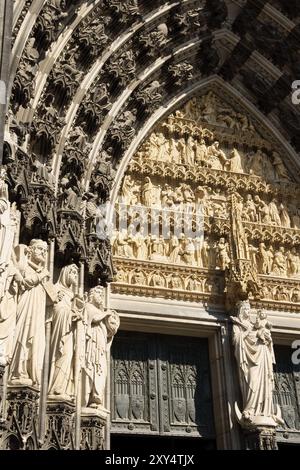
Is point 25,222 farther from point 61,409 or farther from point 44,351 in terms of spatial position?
point 61,409

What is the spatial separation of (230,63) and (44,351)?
6923mm

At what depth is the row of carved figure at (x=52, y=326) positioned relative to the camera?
5941mm

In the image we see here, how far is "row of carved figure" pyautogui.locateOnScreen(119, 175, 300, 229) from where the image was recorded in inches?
376

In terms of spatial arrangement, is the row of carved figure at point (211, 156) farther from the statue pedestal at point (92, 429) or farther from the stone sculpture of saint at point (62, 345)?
the statue pedestal at point (92, 429)

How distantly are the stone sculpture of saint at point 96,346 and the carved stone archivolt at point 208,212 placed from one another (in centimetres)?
106

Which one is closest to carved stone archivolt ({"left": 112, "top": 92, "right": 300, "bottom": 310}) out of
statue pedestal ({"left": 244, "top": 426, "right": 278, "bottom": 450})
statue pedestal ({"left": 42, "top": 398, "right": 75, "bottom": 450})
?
statue pedestal ({"left": 244, "top": 426, "right": 278, "bottom": 450})

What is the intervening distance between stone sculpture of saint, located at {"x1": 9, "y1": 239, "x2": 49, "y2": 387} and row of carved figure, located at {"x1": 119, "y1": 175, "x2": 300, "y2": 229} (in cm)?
292

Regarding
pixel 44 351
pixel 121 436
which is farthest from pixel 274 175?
pixel 44 351

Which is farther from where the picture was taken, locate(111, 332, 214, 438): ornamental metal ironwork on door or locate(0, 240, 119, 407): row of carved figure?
locate(111, 332, 214, 438): ornamental metal ironwork on door

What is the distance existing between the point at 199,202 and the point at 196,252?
964mm

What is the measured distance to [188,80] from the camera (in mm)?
10734

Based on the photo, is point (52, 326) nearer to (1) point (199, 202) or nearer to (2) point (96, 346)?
(2) point (96, 346)

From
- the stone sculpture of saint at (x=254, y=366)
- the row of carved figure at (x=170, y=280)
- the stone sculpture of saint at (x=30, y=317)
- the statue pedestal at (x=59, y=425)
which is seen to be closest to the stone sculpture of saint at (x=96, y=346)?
the statue pedestal at (x=59, y=425)

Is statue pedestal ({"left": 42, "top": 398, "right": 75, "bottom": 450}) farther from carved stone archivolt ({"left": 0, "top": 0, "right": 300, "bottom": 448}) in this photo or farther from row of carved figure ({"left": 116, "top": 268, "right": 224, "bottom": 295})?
row of carved figure ({"left": 116, "top": 268, "right": 224, "bottom": 295})
